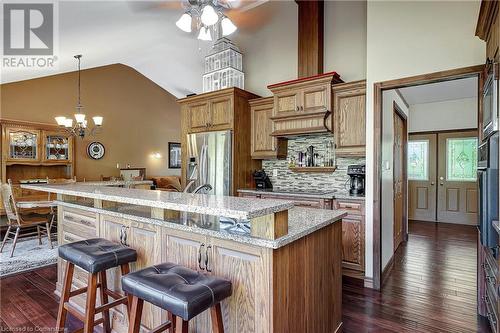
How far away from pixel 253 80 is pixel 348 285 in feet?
11.2

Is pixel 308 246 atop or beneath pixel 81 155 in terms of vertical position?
beneath

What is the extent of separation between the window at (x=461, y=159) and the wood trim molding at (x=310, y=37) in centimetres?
438

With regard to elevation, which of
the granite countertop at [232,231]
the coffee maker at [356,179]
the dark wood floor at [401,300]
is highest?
the coffee maker at [356,179]

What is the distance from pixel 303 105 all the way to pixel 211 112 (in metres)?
1.49

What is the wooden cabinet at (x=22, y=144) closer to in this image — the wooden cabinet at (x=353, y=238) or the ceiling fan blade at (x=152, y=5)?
the ceiling fan blade at (x=152, y=5)

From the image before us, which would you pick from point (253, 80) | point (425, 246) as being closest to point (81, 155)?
point (253, 80)

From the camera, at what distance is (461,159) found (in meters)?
6.34

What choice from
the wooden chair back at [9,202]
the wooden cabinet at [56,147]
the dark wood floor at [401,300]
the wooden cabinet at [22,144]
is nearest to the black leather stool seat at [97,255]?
the dark wood floor at [401,300]

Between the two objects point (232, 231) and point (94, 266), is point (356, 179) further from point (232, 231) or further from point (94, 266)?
point (94, 266)

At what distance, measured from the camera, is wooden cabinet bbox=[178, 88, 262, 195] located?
4281mm

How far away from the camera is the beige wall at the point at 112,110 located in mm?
6371

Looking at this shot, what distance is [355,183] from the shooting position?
3.68 m

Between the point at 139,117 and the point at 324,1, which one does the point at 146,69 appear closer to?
the point at 139,117
